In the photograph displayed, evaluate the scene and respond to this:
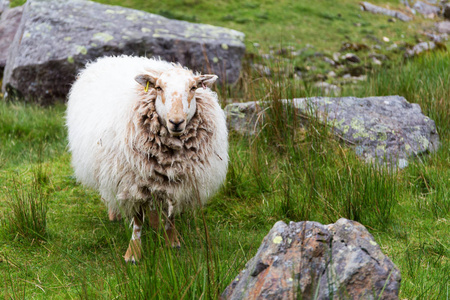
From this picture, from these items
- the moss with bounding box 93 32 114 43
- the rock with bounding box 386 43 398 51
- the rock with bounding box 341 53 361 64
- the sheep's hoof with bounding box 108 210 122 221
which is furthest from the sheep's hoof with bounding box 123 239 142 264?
the rock with bounding box 386 43 398 51

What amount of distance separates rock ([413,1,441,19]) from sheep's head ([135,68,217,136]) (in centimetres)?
1799

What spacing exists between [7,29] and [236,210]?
7.91 metres

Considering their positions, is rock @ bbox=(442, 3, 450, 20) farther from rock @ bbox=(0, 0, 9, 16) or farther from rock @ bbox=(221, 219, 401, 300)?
rock @ bbox=(221, 219, 401, 300)

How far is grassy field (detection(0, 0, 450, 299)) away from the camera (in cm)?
239

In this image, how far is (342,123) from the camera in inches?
188

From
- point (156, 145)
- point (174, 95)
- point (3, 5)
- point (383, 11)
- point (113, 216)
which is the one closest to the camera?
point (174, 95)

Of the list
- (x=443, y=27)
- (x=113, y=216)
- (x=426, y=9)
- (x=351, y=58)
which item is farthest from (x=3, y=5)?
(x=426, y=9)

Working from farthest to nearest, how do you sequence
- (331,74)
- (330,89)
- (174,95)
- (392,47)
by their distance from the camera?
(392,47) → (331,74) → (330,89) → (174,95)

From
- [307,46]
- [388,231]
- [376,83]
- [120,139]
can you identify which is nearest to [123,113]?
[120,139]

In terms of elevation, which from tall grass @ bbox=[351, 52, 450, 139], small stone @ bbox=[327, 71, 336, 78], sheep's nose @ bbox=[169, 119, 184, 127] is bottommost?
small stone @ bbox=[327, 71, 336, 78]

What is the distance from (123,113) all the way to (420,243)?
7.37 ft

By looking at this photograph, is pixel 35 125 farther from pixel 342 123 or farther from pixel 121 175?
pixel 342 123

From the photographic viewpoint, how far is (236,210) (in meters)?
4.00

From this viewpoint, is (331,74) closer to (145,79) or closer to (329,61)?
(329,61)
